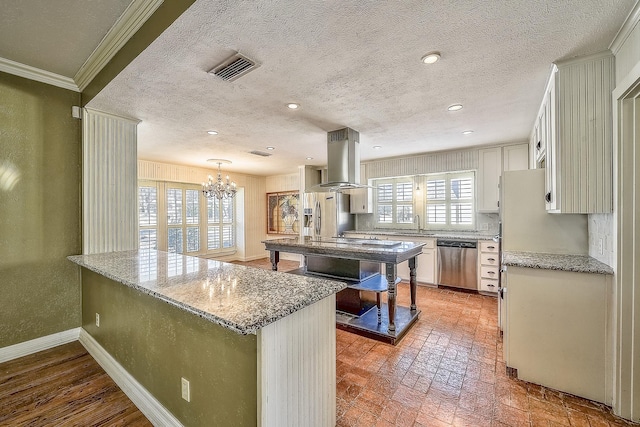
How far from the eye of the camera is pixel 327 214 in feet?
19.0

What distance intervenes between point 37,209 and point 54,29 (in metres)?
1.59

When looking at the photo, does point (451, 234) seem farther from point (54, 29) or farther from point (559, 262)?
point (54, 29)

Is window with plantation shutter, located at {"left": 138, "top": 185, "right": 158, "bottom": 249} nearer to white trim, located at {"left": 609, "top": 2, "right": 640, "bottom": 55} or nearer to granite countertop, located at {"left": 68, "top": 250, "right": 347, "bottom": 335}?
granite countertop, located at {"left": 68, "top": 250, "right": 347, "bottom": 335}

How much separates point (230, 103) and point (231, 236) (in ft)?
17.7

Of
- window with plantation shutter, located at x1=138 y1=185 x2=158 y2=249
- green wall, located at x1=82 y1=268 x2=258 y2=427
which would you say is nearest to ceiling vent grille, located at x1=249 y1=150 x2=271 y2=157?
window with plantation shutter, located at x1=138 y1=185 x2=158 y2=249

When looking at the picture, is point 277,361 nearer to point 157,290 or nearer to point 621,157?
point 157,290

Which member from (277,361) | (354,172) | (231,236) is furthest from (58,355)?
(231,236)

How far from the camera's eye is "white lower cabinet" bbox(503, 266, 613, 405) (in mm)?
1835

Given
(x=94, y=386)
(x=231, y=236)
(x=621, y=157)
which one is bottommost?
(x=94, y=386)

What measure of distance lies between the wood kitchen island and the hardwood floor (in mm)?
2063

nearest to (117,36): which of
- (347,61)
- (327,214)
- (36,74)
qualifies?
(36,74)


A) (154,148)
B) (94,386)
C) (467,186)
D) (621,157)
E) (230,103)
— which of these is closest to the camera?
(621,157)

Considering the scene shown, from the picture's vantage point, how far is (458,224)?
5.03 metres

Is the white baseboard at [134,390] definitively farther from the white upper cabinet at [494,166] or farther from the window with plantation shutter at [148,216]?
the white upper cabinet at [494,166]
